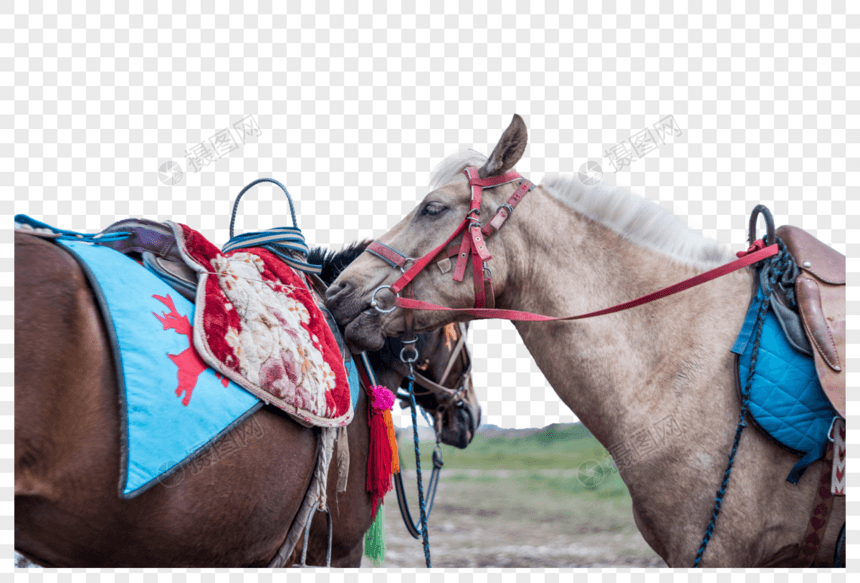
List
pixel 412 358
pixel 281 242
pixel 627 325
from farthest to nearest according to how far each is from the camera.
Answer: pixel 412 358, pixel 281 242, pixel 627 325

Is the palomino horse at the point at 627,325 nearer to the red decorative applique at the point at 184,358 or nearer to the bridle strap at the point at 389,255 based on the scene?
the bridle strap at the point at 389,255

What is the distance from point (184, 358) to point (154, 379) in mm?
141

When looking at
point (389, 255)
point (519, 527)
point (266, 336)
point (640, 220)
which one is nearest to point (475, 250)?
point (389, 255)

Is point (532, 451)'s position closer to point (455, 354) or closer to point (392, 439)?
point (455, 354)

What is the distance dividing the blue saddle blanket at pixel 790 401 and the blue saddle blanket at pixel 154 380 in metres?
2.07

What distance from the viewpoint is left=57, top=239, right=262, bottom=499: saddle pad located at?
1731 millimetres

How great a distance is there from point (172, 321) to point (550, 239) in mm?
1734

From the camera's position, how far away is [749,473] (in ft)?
6.79

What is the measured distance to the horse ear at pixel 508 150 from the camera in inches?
98.1

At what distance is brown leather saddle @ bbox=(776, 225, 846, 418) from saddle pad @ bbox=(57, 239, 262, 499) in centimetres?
227

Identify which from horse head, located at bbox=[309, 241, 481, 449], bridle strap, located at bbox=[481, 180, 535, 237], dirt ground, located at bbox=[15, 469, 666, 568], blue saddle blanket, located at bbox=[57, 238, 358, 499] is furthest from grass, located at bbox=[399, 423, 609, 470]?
blue saddle blanket, located at bbox=[57, 238, 358, 499]

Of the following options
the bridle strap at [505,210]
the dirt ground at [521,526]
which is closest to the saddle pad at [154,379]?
the bridle strap at [505,210]

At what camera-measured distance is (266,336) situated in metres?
2.23

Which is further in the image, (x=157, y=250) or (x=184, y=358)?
(x=157, y=250)
